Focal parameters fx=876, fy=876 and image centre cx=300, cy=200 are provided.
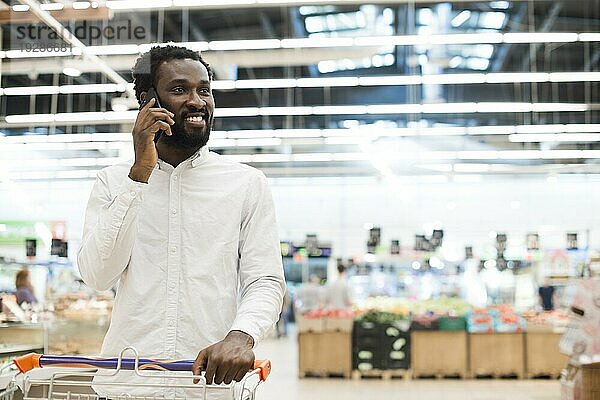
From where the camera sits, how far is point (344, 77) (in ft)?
41.6

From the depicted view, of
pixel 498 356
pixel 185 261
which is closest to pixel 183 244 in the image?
pixel 185 261

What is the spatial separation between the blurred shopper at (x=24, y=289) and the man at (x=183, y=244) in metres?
5.61

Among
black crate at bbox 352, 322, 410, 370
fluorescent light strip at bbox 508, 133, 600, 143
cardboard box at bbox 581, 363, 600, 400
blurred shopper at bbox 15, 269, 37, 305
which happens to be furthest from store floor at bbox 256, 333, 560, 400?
fluorescent light strip at bbox 508, 133, 600, 143

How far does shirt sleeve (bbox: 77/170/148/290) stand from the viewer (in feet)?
5.23

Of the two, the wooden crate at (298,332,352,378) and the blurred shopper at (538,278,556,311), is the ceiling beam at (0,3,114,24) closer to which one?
the wooden crate at (298,332,352,378)

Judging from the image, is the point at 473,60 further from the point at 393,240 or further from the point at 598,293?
the point at 598,293

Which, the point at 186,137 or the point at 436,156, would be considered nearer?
the point at 186,137

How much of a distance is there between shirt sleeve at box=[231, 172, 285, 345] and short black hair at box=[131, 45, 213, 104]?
28 centimetres

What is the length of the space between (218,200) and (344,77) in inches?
437

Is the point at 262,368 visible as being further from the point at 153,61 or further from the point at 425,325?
the point at 425,325

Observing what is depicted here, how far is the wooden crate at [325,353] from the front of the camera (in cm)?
1127

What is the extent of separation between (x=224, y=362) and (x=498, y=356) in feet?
34.4

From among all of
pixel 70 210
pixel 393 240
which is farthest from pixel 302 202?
pixel 70 210

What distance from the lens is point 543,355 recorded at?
1141 cm
